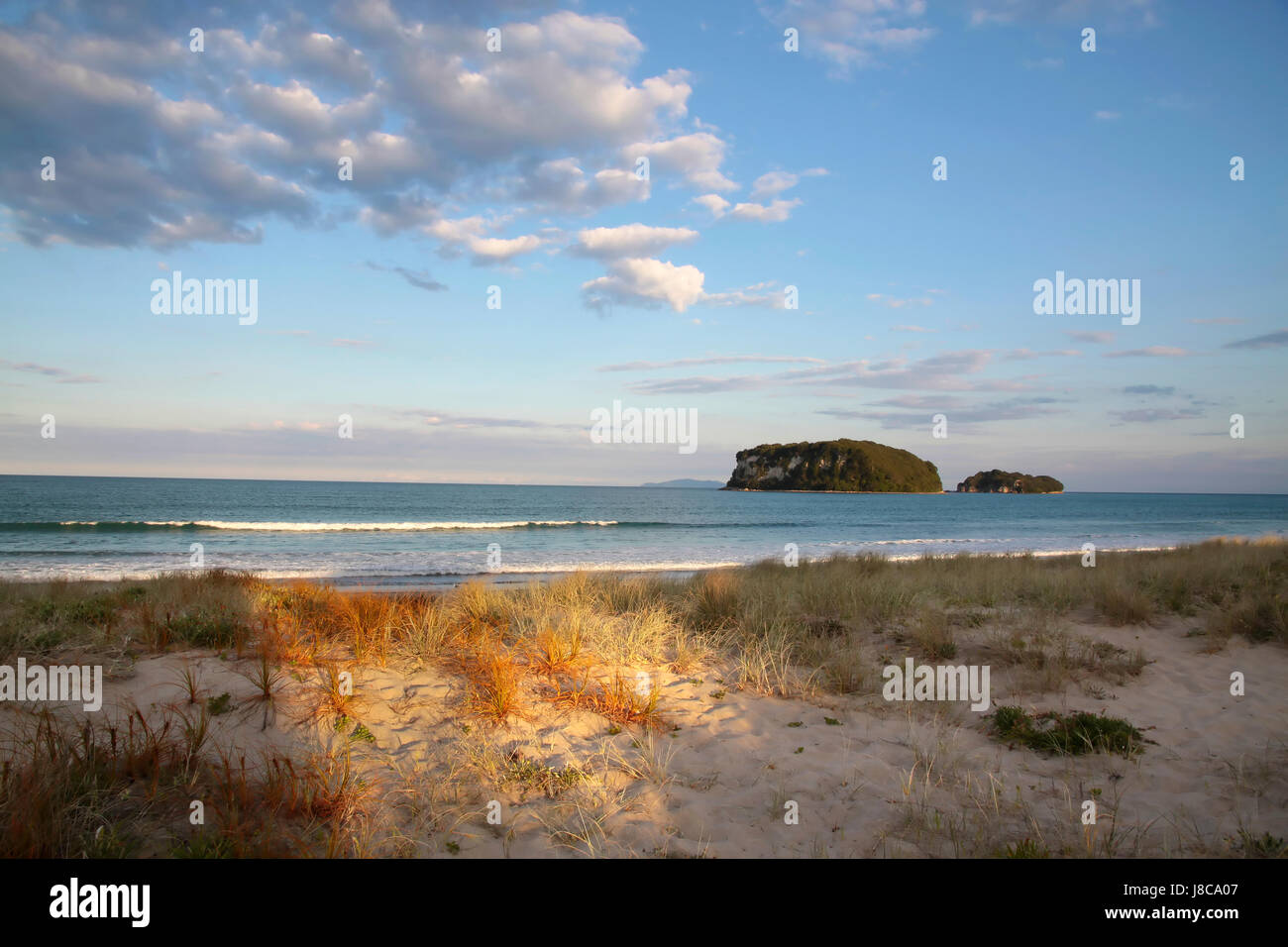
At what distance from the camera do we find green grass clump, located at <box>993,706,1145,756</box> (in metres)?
5.37

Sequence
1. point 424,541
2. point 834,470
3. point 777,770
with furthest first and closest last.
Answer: point 834,470 → point 424,541 → point 777,770

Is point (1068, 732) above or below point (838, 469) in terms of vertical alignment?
below

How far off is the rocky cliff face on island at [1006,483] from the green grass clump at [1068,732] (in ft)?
525

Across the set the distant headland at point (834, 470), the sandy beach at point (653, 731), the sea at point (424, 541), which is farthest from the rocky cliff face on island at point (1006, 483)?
the sandy beach at point (653, 731)

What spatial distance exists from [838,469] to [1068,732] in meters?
119

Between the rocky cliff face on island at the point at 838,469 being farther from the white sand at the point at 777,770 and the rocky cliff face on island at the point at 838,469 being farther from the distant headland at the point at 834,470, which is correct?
the white sand at the point at 777,770

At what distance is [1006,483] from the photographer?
474 feet

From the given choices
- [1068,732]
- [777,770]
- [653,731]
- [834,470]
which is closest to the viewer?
[777,770]

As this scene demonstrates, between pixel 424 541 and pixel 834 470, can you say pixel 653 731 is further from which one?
pixel 834 470

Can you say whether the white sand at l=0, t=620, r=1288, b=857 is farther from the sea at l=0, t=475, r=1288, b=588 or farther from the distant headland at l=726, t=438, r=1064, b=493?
the distant headland at l=726, t=438, r=1064, b=493

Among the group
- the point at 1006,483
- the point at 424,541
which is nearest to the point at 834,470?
the point at 1006,483

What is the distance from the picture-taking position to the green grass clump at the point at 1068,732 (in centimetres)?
537

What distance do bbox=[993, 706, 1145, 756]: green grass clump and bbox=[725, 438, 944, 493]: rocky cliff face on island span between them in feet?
384

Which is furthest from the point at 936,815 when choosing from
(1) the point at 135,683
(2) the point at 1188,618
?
(2) the point at 1188,618
